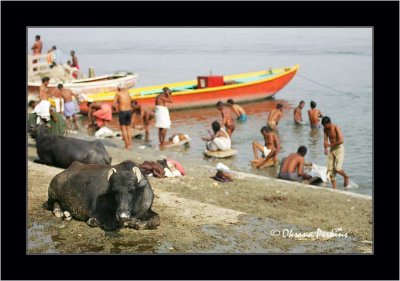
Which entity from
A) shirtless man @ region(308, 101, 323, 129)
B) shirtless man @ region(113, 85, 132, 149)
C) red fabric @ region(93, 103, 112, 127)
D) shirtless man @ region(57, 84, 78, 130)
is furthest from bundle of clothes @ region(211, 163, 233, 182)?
shirtless man @ region(308, 101, 323, 129)

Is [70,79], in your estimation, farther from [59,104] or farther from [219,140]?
[219,140]

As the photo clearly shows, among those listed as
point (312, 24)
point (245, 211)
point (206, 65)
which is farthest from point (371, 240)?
point (206, 65)

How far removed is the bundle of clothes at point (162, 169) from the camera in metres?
13.3

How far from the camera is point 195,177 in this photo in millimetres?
13766

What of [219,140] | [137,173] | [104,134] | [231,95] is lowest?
[137,173]

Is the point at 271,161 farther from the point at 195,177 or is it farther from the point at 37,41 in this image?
the point at 37,41

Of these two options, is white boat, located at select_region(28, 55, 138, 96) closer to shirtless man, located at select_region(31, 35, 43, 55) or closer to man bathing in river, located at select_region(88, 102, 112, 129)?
shirtless man, located at select_region(31, 35, 43, 55)

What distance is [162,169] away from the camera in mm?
13430

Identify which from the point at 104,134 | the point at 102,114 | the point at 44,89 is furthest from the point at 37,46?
the point at 44,89

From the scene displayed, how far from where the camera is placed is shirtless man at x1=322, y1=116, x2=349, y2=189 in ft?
47.4

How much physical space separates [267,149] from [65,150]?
214 inches

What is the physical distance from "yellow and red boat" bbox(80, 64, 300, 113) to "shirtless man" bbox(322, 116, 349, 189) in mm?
10553

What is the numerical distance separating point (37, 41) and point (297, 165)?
16.3 metres

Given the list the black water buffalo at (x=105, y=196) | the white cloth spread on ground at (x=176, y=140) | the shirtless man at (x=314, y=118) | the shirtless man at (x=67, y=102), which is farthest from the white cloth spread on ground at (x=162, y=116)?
the black water buffalo at (x=105, y=196)
